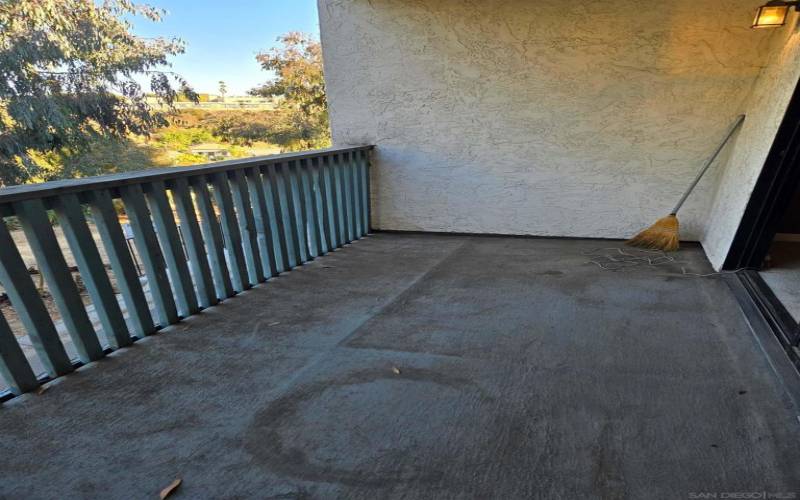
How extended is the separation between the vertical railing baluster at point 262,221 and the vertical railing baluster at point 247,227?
0.05m

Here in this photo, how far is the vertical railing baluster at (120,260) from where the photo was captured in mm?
1917

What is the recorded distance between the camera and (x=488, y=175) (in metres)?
3.89

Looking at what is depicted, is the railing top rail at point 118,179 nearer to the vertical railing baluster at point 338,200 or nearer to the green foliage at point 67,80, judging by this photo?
the vertical railing baluster at point 338,200

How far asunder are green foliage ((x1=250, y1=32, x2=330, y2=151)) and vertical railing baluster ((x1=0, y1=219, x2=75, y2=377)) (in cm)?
954

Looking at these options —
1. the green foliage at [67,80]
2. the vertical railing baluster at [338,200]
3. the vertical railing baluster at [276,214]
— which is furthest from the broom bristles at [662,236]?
the green foliage at [67,80]

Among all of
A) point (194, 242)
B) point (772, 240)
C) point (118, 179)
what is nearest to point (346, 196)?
point (194, 242)

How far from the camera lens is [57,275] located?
177 centimetres

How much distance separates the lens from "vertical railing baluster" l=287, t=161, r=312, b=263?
10.3ft

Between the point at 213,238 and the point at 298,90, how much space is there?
933 cm

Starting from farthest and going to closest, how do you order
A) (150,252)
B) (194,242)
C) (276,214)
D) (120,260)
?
(276,214), (194,242), (150,252), (120,260)

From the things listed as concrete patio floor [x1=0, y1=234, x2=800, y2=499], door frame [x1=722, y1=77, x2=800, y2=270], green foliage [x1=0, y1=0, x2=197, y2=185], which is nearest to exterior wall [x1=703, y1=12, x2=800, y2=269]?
door frame [x1=722, y1=77, x2=800, y2=270]

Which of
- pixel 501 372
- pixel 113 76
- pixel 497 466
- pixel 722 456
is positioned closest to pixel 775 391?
pixel 722 456

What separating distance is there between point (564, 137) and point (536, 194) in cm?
57

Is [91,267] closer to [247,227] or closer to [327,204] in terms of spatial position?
[247,227]
